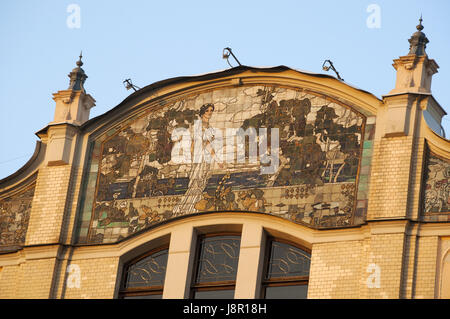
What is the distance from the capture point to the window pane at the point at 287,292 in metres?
19.6

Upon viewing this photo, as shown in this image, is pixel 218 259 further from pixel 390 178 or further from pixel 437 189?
pixel 437 189

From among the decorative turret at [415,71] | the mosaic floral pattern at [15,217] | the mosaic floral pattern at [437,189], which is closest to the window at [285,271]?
the mosaic floral pattern at [437,189]

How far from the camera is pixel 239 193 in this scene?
20.5 m

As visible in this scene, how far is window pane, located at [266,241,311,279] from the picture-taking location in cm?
1988

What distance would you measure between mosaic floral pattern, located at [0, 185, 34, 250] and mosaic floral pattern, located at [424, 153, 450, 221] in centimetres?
752

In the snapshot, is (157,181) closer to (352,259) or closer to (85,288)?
(85,288)

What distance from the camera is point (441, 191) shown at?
752 inches

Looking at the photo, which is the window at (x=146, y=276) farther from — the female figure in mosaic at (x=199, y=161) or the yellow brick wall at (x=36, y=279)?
the yellow brick wall at (x=36, y=279)

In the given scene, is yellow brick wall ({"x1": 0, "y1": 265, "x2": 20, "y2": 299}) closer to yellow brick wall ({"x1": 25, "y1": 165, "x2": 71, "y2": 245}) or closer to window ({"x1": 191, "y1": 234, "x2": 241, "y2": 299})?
yellow brick wall ({"x1": 25, "y1": 165, "x2": 71, "y2": 245})

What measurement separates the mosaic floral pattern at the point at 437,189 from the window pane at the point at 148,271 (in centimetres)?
483

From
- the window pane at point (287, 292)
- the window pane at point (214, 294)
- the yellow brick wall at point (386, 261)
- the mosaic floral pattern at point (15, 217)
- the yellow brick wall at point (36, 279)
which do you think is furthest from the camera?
the mosaic floral pattern at point (15, 217)

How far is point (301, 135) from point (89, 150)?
4.19 metres

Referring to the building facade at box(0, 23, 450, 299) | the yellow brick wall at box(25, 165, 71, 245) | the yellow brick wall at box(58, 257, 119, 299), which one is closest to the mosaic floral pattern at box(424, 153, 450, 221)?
the building facade at box(0, 23, 450, 299)
